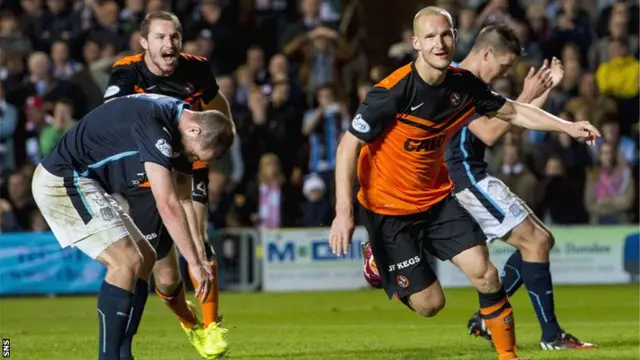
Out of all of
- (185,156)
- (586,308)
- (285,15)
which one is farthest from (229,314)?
(285,15)

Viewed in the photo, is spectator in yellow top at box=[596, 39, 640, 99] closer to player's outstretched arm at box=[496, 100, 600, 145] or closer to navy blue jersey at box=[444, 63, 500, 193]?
navy blue jersey at box=[444, 63, 500, 193]

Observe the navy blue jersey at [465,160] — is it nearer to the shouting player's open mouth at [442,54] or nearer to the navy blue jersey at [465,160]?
the navy blue jersey at [465,160]

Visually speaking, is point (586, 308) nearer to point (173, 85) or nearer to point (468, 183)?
point (468, 183)

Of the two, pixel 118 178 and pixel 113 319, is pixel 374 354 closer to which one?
pixel 118 178

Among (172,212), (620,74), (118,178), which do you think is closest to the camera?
(172,212)

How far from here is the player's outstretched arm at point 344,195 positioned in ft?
28.2

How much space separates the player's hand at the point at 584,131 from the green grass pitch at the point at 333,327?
180 centimetres

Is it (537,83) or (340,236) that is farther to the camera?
(537,83)

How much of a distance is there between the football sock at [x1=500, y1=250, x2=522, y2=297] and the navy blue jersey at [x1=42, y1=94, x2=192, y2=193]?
339 centimetres

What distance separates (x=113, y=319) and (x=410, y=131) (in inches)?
94.0

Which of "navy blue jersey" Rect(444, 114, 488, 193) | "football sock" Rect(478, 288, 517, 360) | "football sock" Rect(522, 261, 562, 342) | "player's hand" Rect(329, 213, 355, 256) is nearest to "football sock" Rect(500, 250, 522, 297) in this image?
"football sock" Rect(522, 261, 562, 342)

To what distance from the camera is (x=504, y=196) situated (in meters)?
11.1

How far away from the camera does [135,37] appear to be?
19438 mm

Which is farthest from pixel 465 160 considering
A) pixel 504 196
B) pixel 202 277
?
pixel 202 277
